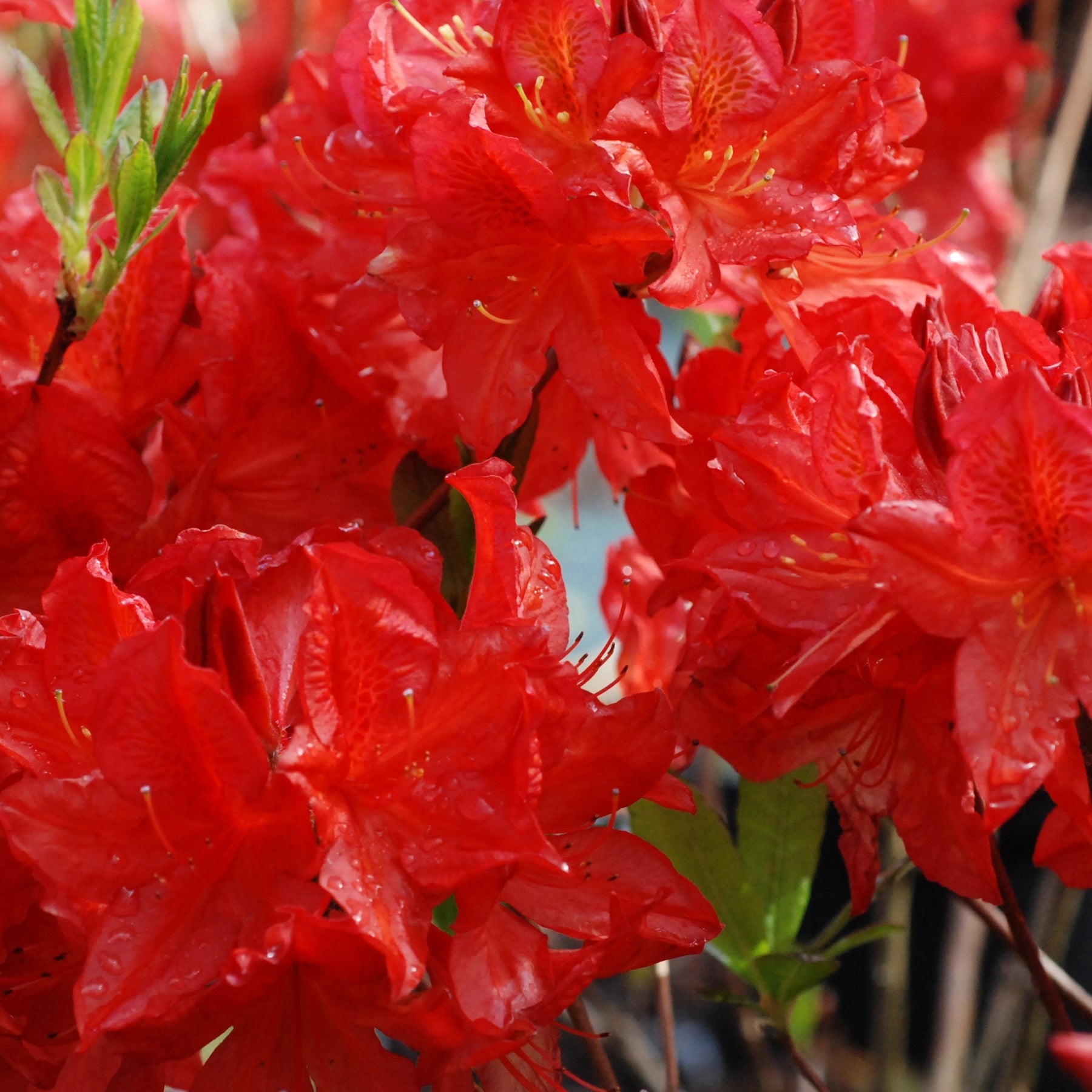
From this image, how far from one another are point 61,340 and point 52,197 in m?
0.08

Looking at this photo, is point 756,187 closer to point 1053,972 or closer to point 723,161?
point 723,161

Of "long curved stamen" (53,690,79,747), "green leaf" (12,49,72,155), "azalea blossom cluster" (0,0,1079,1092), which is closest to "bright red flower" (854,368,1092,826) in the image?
"azalea blossom cluster" (0,0,1079,1092)

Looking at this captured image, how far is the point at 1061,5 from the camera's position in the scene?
235 centimetres

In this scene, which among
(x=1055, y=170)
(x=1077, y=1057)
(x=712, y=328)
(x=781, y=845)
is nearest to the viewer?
(x=1077, y=1057)

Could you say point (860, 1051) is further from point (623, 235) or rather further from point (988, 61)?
point (623, 235)

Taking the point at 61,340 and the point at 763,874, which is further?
the point at 763,874

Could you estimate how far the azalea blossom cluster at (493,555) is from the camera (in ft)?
1.92

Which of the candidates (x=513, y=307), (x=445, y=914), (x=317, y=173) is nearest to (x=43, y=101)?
(x=317, y=173)

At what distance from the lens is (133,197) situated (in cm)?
67

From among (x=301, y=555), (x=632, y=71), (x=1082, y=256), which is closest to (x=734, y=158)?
(x=632, y=71)

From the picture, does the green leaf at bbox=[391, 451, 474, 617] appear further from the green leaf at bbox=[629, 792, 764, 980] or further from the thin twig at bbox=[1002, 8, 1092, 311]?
the thin twig at bbox=[1002, 8, 1092, 311]

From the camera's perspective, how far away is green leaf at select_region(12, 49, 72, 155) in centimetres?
71

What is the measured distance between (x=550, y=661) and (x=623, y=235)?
0.71ft

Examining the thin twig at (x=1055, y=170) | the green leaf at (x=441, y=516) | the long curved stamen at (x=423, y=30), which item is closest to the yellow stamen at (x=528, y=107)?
the long curved stamen at (x=423, y=30)
